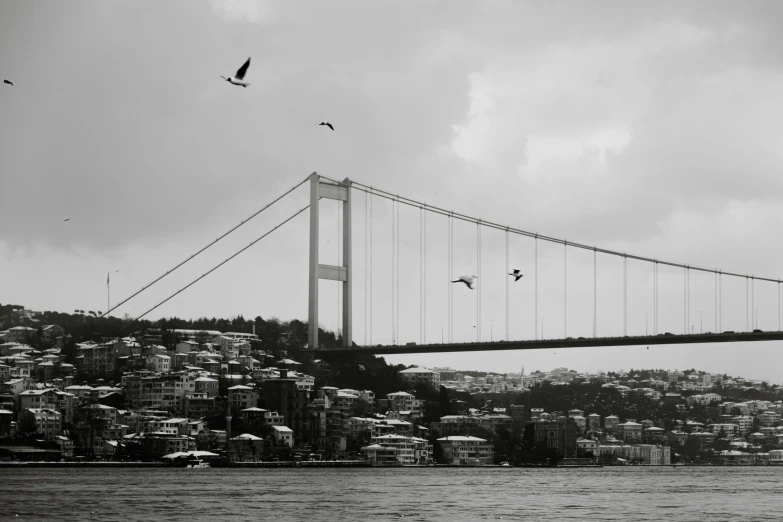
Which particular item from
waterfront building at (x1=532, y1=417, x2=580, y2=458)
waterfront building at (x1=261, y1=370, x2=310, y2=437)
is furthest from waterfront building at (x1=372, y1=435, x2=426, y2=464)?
waterfront building at (x1=532, y1=417, x2=580, y2=458)

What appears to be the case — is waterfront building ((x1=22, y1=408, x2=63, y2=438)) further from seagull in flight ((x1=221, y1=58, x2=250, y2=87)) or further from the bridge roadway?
seagull in flight ((x1=221, y1=58, x2=250, y2=87))

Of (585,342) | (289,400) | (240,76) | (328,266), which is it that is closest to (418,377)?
(289,400)

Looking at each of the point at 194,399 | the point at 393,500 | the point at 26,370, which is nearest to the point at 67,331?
the point at 26,370

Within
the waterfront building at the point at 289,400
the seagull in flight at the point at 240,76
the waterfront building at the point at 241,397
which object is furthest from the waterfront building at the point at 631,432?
the seagull in flight at the point at 240,76

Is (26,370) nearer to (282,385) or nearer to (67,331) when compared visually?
(67,331)

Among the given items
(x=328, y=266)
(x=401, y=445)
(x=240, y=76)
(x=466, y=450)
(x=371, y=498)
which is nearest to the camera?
(x=240, y=76)

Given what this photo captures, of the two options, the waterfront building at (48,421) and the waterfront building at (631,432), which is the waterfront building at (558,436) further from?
the waterfront building at (48,421)

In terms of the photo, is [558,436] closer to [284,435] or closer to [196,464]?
[284,435]
